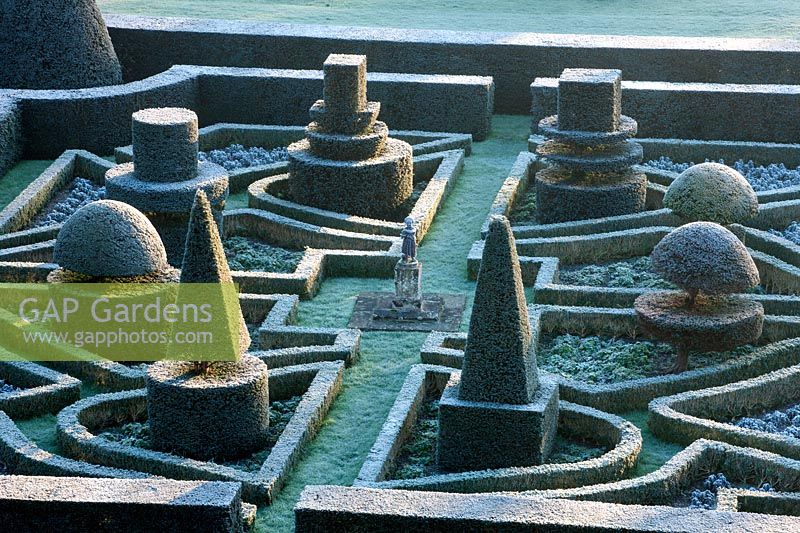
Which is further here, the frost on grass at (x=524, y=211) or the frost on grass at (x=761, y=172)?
the frost on grass at (x=761, y=172)

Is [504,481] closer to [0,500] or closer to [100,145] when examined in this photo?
[0,500]

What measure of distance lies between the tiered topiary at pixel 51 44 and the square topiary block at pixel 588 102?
8877 millimetres

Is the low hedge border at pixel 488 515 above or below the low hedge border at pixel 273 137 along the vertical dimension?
below

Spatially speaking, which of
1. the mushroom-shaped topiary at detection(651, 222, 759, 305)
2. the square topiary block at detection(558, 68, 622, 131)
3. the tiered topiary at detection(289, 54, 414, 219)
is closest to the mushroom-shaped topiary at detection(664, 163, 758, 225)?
the square topiary block at detection(558, 68, 622, 131)

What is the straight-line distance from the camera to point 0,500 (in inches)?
427

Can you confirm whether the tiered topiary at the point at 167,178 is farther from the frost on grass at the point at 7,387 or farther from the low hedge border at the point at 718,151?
the low hedge border at the point at 718,151

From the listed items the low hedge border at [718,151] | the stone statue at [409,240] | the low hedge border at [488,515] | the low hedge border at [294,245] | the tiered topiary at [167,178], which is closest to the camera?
the low hedge border at [488,515]

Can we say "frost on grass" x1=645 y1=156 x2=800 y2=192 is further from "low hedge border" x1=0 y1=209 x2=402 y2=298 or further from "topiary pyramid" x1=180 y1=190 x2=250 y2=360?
"topiary pyramid" x1=180 y1=190 x2=250 y2=360

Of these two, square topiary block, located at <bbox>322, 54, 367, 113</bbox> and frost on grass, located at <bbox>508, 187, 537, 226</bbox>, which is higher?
square topiary block, located at <bbox>322, 54, 367, 113</bbox>

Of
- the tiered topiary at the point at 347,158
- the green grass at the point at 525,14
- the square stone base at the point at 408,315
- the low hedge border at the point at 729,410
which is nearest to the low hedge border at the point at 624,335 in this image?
the low hedge border at the point at 729,410

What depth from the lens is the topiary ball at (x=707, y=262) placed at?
48.2 feet

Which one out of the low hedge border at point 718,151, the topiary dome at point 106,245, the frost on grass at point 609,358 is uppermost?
the topiary dome at point 106,245

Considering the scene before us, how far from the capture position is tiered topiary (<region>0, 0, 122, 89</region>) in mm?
23781

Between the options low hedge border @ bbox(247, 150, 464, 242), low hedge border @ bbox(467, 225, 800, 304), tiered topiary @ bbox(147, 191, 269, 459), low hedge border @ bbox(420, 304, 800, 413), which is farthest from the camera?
low hedge border @ bbox(247, 150, 464, 242)
